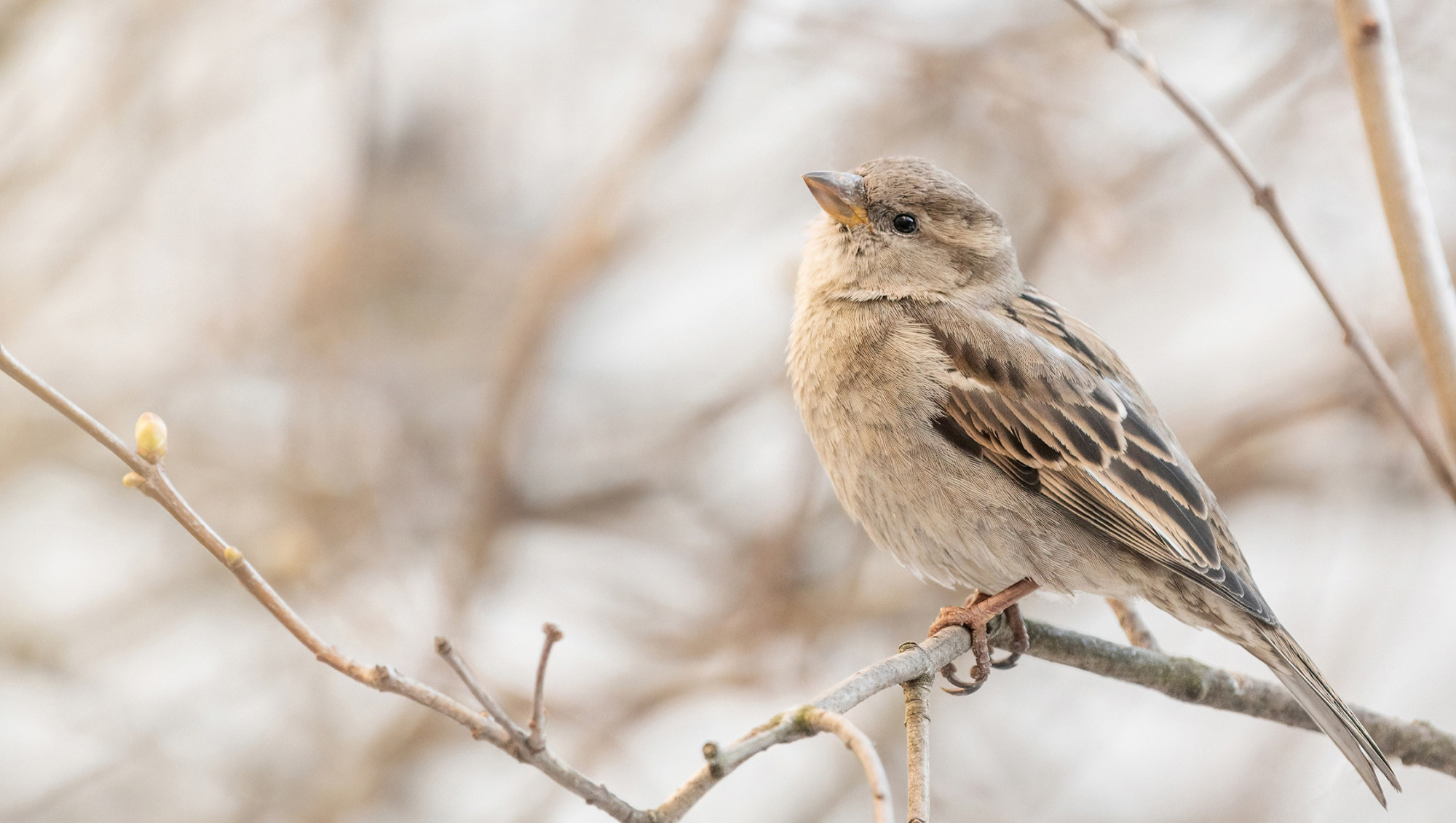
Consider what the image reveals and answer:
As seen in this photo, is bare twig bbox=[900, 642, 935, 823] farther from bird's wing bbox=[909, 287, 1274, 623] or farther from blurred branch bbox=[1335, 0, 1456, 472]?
blurred branch bbox=[1335, 0, 1456, 472]

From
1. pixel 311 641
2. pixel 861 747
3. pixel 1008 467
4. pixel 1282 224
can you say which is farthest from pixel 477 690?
pixel 1008 467

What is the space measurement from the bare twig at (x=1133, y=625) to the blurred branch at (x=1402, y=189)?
3.78 feet

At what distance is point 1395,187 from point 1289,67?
138 inches

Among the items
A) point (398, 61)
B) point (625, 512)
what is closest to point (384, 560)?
point (625, 512)

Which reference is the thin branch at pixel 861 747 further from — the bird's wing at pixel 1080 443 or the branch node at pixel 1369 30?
the branch node at pixel 1369 30

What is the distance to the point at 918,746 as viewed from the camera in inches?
88.0

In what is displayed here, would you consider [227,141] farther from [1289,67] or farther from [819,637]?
[1289,67]

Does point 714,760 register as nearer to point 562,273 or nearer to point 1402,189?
point 1402,189

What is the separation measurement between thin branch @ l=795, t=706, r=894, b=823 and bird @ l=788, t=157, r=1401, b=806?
4.13ft

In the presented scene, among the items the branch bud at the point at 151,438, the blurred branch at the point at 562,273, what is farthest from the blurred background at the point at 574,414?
the branch bud at the point at 151,438

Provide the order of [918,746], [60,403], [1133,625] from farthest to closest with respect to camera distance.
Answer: [1133,625] → [918,746] → [60,403]

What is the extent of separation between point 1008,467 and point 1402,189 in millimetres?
1236

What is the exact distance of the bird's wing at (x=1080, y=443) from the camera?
3309mm

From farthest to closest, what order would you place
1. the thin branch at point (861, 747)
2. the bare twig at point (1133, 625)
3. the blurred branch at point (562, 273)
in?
the blurred branch at point (562, 273) → the bare twig at point (1133, 625) → the thin branch at point (861, 747)
